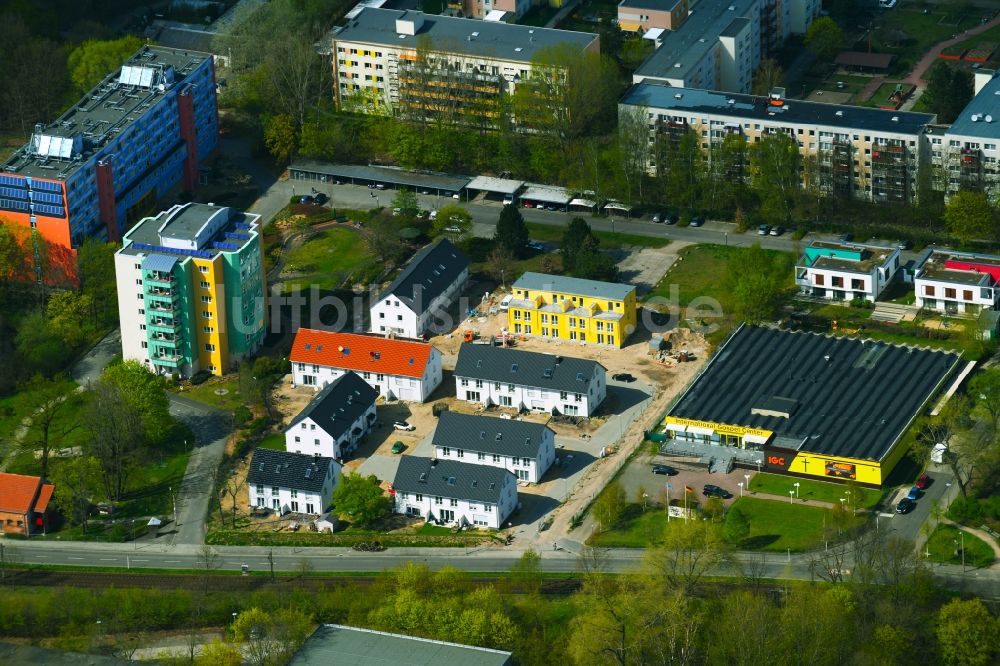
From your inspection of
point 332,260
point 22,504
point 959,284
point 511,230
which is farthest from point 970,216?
point 22,504

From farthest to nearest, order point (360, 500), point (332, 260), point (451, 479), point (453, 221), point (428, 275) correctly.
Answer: point (453, 221) < point (332, 260) < point (428, 275) < point (451, 479) < point (360, 500)

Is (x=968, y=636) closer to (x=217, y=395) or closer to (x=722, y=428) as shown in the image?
(x=722, y=428)

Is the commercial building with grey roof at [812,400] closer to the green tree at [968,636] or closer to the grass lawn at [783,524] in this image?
the grass lawn at [783,524]

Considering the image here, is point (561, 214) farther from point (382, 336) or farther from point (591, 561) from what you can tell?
point (591, 561)

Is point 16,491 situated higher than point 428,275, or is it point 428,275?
point 428,275

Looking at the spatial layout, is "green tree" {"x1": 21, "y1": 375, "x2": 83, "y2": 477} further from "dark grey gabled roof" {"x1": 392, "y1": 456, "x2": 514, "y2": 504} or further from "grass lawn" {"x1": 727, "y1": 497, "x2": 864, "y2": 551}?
"grass lawn" {"x1": 727, "y1": 497, "x2": 864, "y2": 551}

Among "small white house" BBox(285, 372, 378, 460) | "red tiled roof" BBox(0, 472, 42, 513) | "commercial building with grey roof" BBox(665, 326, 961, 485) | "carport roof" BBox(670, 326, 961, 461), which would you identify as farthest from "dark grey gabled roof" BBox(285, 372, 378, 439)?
"carport roof" BBox(670, 326, 961, 461)
